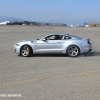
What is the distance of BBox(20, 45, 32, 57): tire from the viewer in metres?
13.8

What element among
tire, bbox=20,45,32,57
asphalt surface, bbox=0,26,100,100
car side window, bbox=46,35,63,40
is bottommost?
asphalt surface, bbox=0,26,100,100

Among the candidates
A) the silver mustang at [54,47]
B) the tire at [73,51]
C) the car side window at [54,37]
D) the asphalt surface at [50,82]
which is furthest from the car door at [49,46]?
the asphalt surface at [50,82]

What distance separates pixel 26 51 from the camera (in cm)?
1391

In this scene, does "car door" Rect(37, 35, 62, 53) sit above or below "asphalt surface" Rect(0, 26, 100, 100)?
above

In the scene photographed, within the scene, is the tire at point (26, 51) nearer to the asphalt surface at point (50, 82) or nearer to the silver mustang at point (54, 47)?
the silver mustang at point (54, 47)

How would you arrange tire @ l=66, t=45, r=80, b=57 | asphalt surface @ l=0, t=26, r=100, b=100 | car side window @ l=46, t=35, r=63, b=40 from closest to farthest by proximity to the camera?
asphalt surface @ l=0, t=26, r=100, b=100
tire @ l=66, t=45, r=80, b=57
car side window @ l=46, t=35, r=63, b=40

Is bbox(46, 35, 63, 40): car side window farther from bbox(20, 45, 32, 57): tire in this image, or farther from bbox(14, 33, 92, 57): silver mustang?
bbox(20, 45, 32, 57): tire

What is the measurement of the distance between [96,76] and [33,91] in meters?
2.81

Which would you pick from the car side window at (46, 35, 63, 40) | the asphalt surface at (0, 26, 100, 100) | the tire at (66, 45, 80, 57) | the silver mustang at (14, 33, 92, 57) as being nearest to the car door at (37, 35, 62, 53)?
the silver mustang at (14, 33, 92, 57)

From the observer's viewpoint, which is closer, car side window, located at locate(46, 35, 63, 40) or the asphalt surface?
the asphalt surface

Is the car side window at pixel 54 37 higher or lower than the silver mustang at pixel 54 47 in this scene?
higher

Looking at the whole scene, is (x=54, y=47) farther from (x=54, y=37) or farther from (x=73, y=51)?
(x=73, y=51)

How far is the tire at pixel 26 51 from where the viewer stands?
45.4 ft

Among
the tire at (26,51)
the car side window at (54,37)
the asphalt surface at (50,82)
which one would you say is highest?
the car side window at (54,37)
